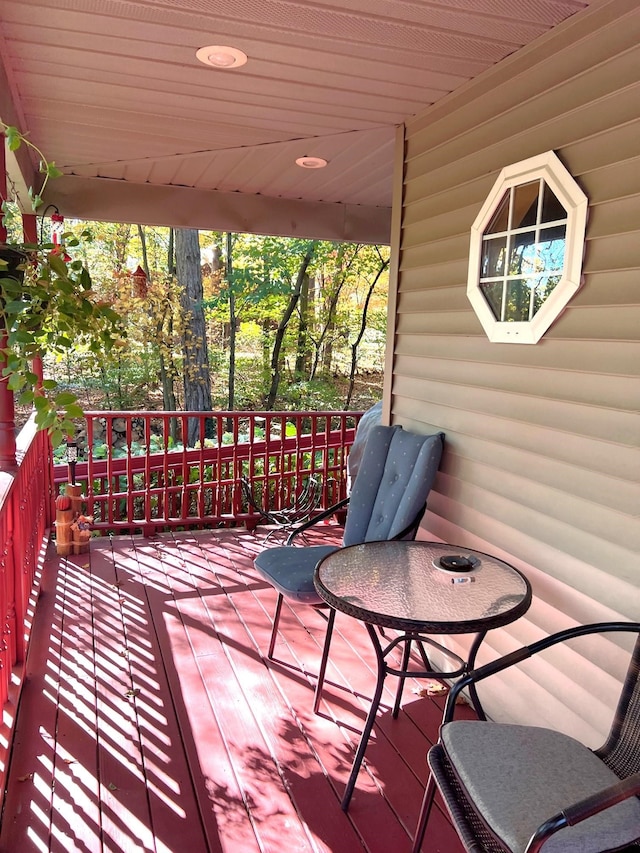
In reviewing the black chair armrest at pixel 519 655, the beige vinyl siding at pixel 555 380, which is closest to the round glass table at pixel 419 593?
the black chair armrest at pixel 519 655

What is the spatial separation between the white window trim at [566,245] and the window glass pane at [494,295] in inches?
0.6

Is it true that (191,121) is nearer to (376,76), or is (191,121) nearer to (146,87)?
(146,87)

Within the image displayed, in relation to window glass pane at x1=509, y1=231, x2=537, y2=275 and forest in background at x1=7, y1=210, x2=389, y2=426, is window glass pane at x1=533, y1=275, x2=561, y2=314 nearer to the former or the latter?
window glass pane at x1=509, y1=231, x2=537, y2=275

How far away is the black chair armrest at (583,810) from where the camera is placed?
116 centimetres

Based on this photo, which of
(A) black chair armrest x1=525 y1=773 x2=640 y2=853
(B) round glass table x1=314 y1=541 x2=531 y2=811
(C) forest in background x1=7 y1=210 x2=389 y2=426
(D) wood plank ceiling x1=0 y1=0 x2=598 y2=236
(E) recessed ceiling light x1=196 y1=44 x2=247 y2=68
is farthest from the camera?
(C) forest in background x1=7 y1=210 x2=389 y2=426

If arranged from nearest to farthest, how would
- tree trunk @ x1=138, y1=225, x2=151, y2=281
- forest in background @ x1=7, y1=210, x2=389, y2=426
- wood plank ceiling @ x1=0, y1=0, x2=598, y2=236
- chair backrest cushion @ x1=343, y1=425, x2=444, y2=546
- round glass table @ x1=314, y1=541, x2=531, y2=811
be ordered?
round glass table @ x1=314, y1=541, x2=531, y2=811 < wood plank ceiling @ x1=0, y1=0, x2=598, y2=236 < chair backrest cushion @ x1=343, y1=425, x2=444, y2=546 < forest in background @ x1=7, y1=210, x2=389, y2=426 < tree trunk @ x1=138, y1=225, x2=151, y2=281

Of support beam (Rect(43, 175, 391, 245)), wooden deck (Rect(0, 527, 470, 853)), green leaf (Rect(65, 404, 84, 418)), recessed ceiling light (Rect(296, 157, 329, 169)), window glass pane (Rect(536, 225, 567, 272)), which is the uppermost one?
recessed ceiling light (Rect(296, 157, 329, 169))

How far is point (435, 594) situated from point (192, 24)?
204 cm

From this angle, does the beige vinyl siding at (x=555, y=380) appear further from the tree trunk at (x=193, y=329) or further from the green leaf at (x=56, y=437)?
the tree trunk at (x=193, y=329)

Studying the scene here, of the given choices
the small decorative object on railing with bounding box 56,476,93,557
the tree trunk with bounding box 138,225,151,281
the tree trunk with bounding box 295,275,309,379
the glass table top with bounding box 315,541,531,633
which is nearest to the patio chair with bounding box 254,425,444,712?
the glass table top with bounding box 315,541,531,633

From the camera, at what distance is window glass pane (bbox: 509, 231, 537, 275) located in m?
2.25

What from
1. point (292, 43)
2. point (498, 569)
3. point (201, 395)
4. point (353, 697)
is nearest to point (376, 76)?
point (292, 43)

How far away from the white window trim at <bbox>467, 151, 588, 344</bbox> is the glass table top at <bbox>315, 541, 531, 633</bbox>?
855mm

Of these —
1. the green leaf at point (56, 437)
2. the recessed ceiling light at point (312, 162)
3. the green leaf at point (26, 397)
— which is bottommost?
the green leaf at point (56, 437)
